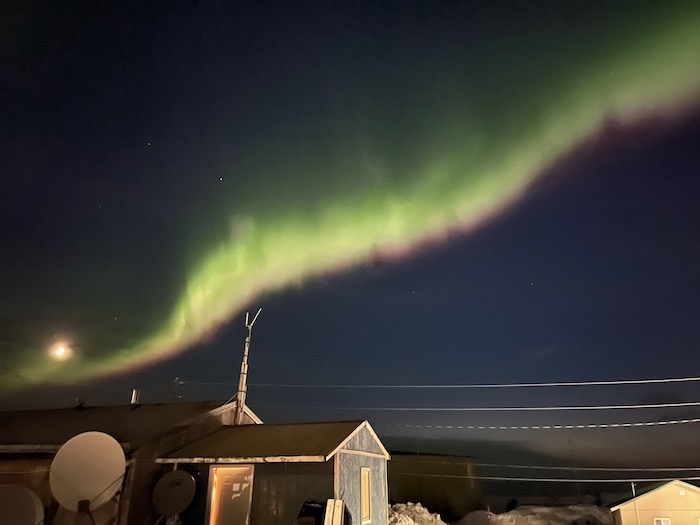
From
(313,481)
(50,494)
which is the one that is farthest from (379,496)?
(50,494)

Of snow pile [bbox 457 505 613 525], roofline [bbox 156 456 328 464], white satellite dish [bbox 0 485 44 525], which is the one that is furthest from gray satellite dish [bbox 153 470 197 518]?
snow pile [bbox 457 505 613 525]

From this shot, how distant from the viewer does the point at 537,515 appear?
116 feet

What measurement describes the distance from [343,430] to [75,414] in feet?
46.4

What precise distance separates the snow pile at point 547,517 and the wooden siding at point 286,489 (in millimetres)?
25259

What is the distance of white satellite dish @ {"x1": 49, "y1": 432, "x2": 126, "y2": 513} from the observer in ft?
46.8

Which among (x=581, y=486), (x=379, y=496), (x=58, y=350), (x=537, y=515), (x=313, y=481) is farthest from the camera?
(x=581, y=486)

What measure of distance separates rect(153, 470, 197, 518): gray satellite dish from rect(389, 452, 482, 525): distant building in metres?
35.9

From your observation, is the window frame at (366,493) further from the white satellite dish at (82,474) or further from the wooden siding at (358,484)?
the white satellite dish at (82,474)

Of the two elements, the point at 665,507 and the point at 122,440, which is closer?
the point at 122,440

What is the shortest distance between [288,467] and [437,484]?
133 ft

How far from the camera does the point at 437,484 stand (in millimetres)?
50094

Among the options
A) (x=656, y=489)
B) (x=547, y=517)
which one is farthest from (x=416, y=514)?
(x=656, y=489)

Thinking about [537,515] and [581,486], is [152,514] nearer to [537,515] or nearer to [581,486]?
[537,515]

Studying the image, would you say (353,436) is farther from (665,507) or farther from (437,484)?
(437,484)
